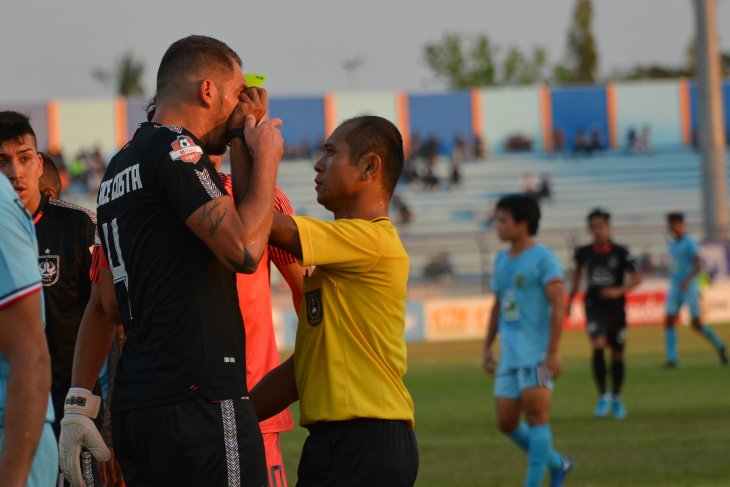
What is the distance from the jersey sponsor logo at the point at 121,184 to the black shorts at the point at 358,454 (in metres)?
1.11

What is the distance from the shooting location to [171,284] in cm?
404

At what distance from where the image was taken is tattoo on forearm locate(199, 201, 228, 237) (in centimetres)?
394

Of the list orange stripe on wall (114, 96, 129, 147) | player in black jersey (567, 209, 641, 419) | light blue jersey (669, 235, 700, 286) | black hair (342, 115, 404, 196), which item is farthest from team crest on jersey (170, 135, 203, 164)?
orange stripe on wall (114, 96, 129, 147)

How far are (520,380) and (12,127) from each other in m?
5.17

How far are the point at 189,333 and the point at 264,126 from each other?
2.41 feet

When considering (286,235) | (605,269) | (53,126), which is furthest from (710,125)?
(286,235)

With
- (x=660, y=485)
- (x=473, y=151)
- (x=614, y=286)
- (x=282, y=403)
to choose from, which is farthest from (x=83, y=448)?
(x=473, y=151)

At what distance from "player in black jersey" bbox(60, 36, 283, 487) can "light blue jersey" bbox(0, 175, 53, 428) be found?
2.19 feet

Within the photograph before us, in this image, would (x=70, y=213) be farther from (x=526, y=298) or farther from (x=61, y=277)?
(x=526, y=298)

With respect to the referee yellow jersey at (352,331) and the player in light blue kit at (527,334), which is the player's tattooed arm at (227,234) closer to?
the referee yellow jersey at (352,331)

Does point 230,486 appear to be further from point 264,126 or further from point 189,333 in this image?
point 264,126

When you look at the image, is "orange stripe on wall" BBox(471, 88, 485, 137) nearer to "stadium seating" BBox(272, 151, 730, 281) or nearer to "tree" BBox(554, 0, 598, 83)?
"stadium seating" BBox(272, 151, 730, 281)

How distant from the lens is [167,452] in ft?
13.2

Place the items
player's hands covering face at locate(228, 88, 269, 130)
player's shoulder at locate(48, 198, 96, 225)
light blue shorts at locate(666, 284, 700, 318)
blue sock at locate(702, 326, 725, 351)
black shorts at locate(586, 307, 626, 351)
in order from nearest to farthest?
player's hands covering face at locate(228, 88, 269, 130), player's shoulder at locate(48, 198, 96, 225), black shorts at locate(586, 307, 626, 351), blue sock at locate(702, 326, 725, 351), light blue shorts at locate(666, 284, 700, 318)
